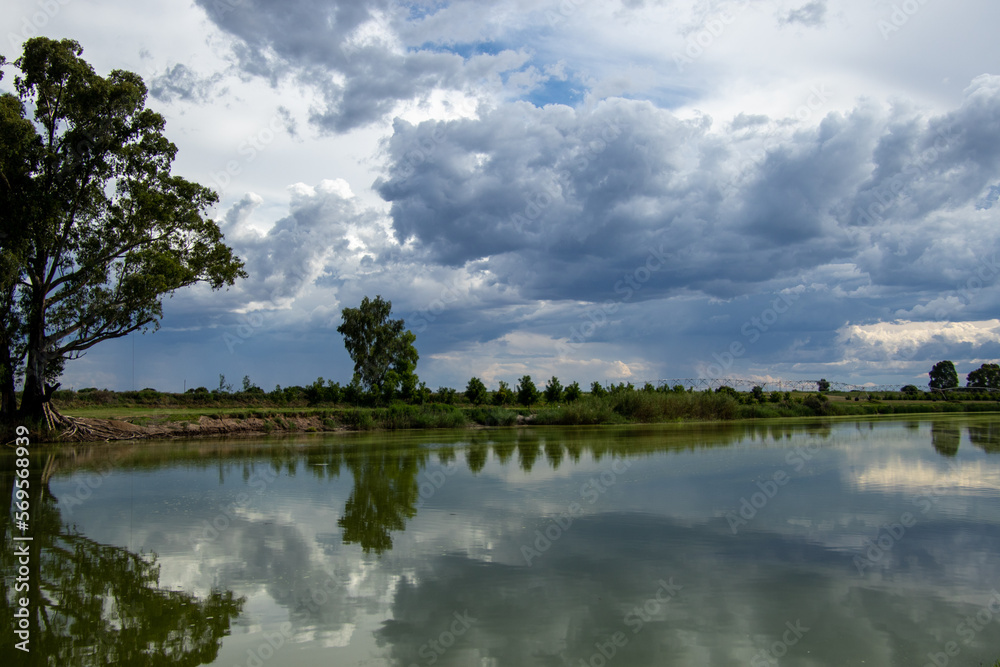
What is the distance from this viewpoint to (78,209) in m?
25.4

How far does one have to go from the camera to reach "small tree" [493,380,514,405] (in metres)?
58.3

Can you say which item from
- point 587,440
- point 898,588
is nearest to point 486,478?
point 898,588

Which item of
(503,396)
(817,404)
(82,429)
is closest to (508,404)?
→ (503,396)

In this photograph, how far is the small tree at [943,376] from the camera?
9856 cm

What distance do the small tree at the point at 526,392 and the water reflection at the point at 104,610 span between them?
50.5 meters

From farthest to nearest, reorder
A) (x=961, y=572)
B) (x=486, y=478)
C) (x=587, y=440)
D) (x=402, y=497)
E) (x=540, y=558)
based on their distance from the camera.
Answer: (x=587, y=440) → (x=486, y=478) → (x=402, y=497) → (x=540, y=558) → (x=961, y=572)

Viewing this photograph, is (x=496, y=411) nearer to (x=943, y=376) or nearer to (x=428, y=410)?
(x=428, y=410)

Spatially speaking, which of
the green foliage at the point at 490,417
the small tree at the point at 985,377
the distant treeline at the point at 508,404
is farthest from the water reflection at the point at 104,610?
the small tree at the point at 985,377

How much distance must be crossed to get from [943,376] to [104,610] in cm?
12180

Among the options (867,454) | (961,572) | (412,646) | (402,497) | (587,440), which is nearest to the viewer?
(412,646)

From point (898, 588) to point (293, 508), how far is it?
9407mm

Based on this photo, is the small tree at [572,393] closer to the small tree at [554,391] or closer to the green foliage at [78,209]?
the small tree at [554,391]

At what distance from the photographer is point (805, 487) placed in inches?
535

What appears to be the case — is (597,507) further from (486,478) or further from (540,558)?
(486,478)
